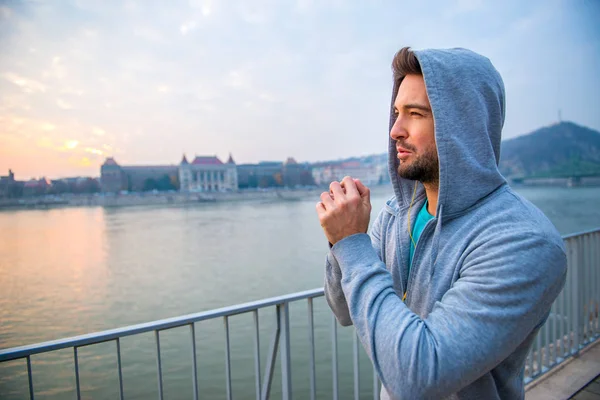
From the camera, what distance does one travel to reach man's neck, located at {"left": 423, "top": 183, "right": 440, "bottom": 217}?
80 cm

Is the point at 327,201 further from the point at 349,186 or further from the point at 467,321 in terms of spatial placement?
the point at 467,321

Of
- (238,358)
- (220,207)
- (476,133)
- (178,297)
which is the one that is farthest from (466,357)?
(220,207)

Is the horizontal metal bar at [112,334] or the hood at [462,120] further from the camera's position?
the horizontal metal bar at [112,334]

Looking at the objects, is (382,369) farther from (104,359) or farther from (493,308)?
(104,359)

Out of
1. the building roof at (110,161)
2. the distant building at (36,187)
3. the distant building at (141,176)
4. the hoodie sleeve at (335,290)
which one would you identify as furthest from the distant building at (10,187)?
the building roof at (110,161)

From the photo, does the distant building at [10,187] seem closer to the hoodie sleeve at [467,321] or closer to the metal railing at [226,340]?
the metal railing at [226,340]

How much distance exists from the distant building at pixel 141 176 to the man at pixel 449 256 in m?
45.1

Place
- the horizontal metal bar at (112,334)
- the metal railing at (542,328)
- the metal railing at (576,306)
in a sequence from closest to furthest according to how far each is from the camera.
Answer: the horizontal metal bar at (112,334) → the metal railing at (542,328) → the metal railing at (576,306)

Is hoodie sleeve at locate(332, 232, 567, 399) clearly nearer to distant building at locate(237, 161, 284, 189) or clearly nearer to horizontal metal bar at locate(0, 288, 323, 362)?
horizontal metal bar at locate(0, 288, 323, 362)

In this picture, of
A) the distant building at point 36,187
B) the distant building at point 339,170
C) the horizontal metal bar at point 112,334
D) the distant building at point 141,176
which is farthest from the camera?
the distant building at point 141,176

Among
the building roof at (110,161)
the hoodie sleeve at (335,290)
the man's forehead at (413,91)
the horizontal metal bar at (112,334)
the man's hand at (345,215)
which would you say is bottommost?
the horizontal metal bar at (112,334)

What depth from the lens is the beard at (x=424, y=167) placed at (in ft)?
2.47

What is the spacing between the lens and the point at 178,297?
12.9m

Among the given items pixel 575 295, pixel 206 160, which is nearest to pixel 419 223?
pixel 575 295
